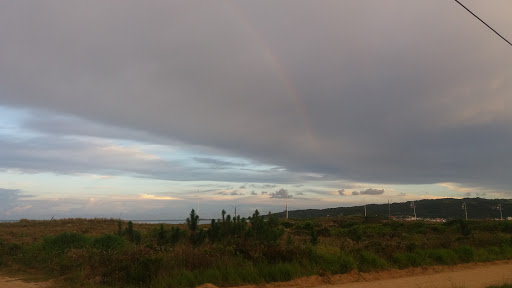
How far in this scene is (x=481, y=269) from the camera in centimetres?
1672

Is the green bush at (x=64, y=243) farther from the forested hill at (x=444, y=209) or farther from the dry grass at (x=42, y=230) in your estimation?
A: the forested hill at (x=444, y=209)

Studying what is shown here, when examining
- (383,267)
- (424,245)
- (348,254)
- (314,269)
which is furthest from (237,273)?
(424,245)

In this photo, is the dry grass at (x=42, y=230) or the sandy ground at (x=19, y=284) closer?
the sandy ground at (x=19, y=284)

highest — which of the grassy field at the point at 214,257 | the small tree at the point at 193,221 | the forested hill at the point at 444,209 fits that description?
the small tree at the point at 193,221

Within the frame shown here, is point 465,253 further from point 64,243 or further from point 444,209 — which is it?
point 444,209

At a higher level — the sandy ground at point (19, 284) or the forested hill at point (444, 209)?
the sandy ground at point (19, 284)

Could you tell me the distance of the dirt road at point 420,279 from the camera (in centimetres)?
1235

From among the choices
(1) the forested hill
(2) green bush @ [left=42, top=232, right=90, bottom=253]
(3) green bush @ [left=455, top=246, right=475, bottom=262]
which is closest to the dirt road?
(3) green bush @ [left=455, top=246, right=475, bottom=262]

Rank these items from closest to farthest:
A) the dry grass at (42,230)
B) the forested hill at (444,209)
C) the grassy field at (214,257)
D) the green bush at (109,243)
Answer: the grassy field at (214,257) < the green bush at (109,243) < the dry grass at (42,230) < the forested hill at (444,209)

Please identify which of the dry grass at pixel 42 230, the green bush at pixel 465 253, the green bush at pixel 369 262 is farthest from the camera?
the dry grass at pixel 42 230

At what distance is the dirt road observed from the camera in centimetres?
1235

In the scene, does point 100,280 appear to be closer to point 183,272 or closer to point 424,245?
point 183,272

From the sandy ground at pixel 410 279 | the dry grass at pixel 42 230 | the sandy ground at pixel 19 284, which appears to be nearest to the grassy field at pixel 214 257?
the sandy ground at pixel 410 279

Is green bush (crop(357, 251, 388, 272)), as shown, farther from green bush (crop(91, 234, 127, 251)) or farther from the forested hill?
the forested hill
